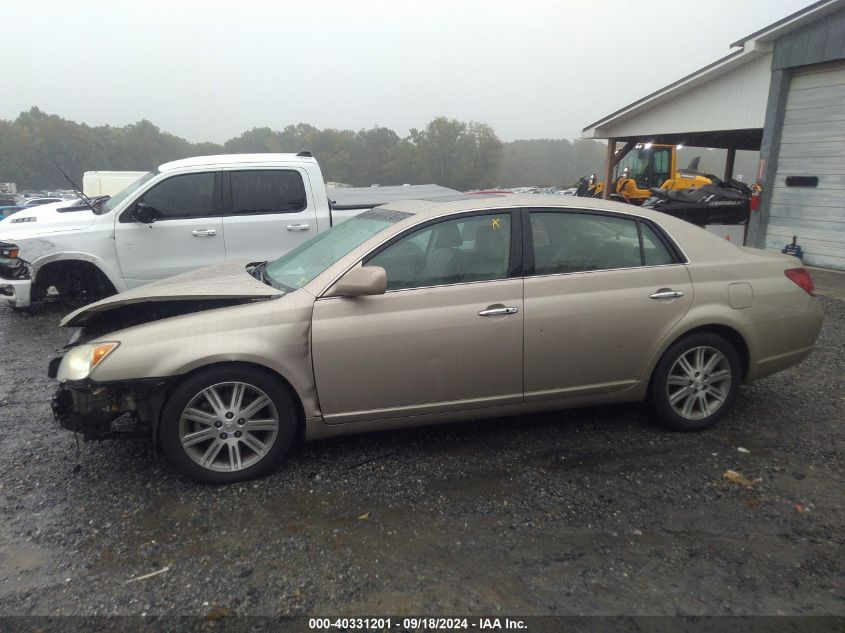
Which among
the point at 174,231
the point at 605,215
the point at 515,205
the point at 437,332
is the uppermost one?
the point at 515,205

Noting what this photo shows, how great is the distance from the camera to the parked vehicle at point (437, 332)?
3346mm

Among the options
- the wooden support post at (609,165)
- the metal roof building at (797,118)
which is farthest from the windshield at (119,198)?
the wooden support post at (609,165)

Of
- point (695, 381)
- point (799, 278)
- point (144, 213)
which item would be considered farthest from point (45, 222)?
point (799, 278)

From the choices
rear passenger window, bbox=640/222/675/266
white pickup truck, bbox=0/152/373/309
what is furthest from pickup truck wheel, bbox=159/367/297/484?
white pickup truck, bbox=0/152/373/309

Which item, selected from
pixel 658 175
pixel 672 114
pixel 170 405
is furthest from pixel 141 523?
pixel 658 175

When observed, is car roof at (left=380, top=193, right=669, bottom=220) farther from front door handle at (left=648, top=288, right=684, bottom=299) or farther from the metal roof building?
the metal roof building

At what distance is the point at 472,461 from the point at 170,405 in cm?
176

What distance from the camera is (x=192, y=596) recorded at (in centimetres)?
257

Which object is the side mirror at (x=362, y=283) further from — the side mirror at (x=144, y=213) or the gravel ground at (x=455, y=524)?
the side mirror at (x=144, y=213)

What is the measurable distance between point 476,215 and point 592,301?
2.94 ft

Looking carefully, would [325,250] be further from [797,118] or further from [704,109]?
[704,109]

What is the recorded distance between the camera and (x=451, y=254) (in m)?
3.76

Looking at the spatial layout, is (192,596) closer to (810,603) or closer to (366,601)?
(366,601)

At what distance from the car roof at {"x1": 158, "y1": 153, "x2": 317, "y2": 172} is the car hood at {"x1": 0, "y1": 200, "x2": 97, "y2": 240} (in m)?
1.06
